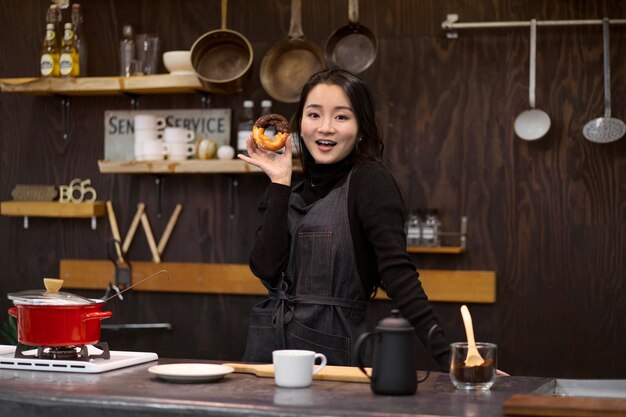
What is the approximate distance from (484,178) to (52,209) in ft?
6.95

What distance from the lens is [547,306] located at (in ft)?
14.3

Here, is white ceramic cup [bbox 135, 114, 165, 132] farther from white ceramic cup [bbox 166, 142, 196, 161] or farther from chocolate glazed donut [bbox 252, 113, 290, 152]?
chocolate glazed donut [bbox 252, 113, 290, 152]

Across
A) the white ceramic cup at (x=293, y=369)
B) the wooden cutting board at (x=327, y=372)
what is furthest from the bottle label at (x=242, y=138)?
the white ceramic cup at (x=293, y=369)

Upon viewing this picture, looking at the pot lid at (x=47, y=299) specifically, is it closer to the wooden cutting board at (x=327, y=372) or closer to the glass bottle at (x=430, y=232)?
the wooden cutting board at (x=327, y=372)

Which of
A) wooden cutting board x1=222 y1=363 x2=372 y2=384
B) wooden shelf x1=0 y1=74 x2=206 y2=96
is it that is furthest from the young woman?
wooden shelf x1=0 y1=74 x2=206 y2=96

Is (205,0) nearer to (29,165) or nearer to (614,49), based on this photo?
(29,165)

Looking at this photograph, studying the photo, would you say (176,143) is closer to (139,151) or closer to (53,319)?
(139,151)

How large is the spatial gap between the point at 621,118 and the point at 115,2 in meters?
2.52

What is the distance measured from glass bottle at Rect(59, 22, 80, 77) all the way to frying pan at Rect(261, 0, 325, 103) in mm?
937

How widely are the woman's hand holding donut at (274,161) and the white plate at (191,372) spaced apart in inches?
27.4

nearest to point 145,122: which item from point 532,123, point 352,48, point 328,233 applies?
point 352,48

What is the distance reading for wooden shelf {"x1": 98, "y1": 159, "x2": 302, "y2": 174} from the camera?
4406 millimetres

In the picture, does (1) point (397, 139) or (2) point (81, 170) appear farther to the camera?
(2) point (81, 170)

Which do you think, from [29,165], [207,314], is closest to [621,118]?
[207,314]
